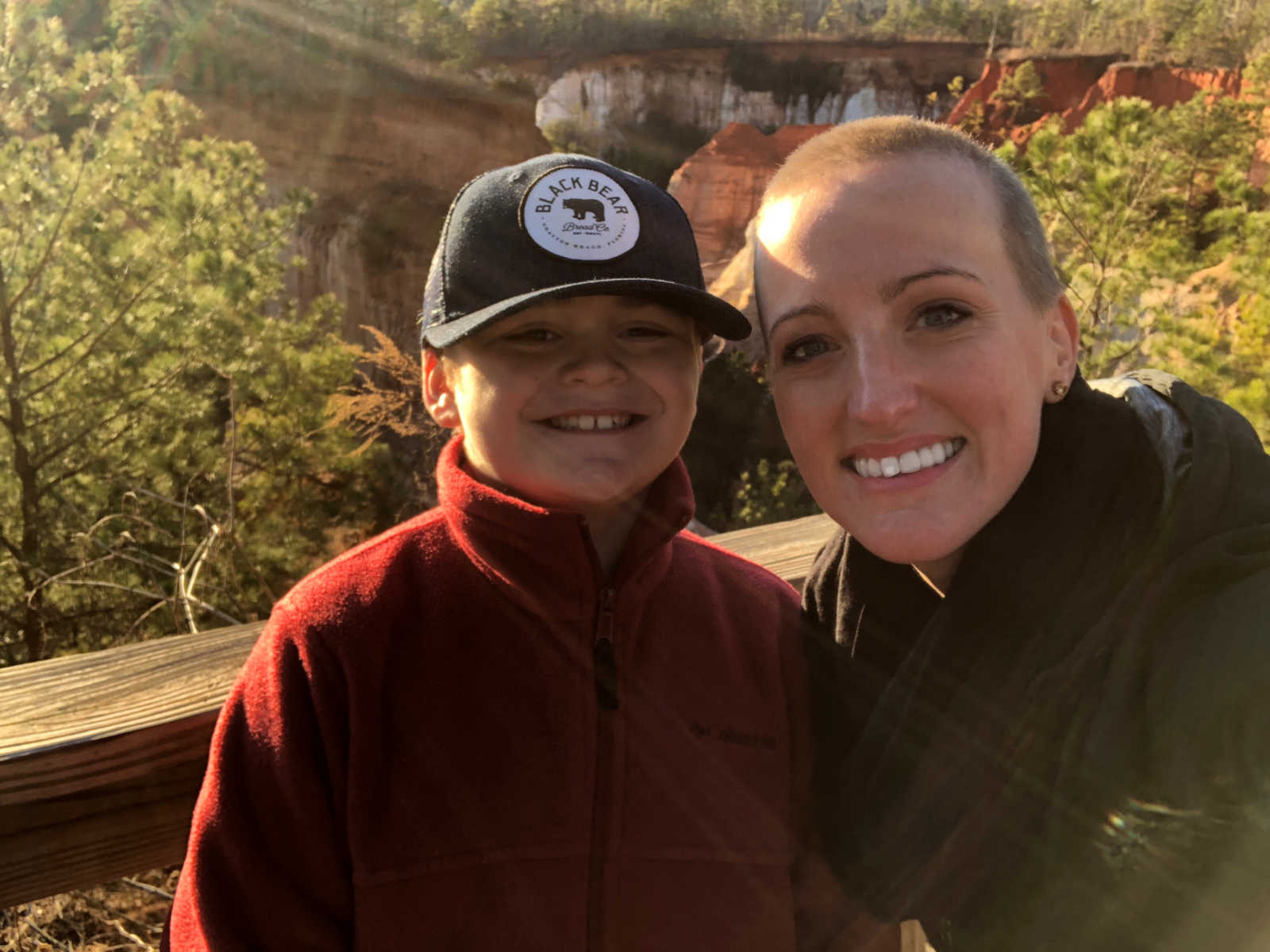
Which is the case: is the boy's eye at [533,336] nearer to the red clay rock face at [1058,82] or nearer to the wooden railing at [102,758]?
the wooden railing at [102,758]

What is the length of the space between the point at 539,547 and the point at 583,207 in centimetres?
44

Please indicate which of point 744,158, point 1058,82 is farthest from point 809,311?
point 1058,82

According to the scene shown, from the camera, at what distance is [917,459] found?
0.99 metres

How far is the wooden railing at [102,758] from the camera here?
30.9 inches

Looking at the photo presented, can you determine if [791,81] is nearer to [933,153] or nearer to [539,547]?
[933,153]

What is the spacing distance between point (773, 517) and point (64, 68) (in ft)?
29.9

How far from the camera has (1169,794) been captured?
0.83 metres

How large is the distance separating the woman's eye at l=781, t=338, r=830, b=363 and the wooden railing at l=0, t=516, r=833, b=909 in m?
0.79

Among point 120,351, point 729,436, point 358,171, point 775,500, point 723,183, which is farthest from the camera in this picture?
point 723,183

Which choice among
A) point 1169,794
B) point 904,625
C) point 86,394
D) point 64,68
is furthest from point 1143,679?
point 64,68

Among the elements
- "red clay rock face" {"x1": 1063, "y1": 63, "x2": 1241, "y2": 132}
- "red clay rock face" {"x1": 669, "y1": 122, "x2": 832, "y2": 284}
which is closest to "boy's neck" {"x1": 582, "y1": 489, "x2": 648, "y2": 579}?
"red clay rock face" {"x1": 669, "y1": 122, "x2": 832, "y2": 284}

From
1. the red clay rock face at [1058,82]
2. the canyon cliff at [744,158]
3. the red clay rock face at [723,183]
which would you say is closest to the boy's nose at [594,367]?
the canyon cliff at [744,158]

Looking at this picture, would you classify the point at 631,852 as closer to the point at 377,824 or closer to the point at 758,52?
the point at 377,824

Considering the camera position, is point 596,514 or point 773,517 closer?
point 596,514
